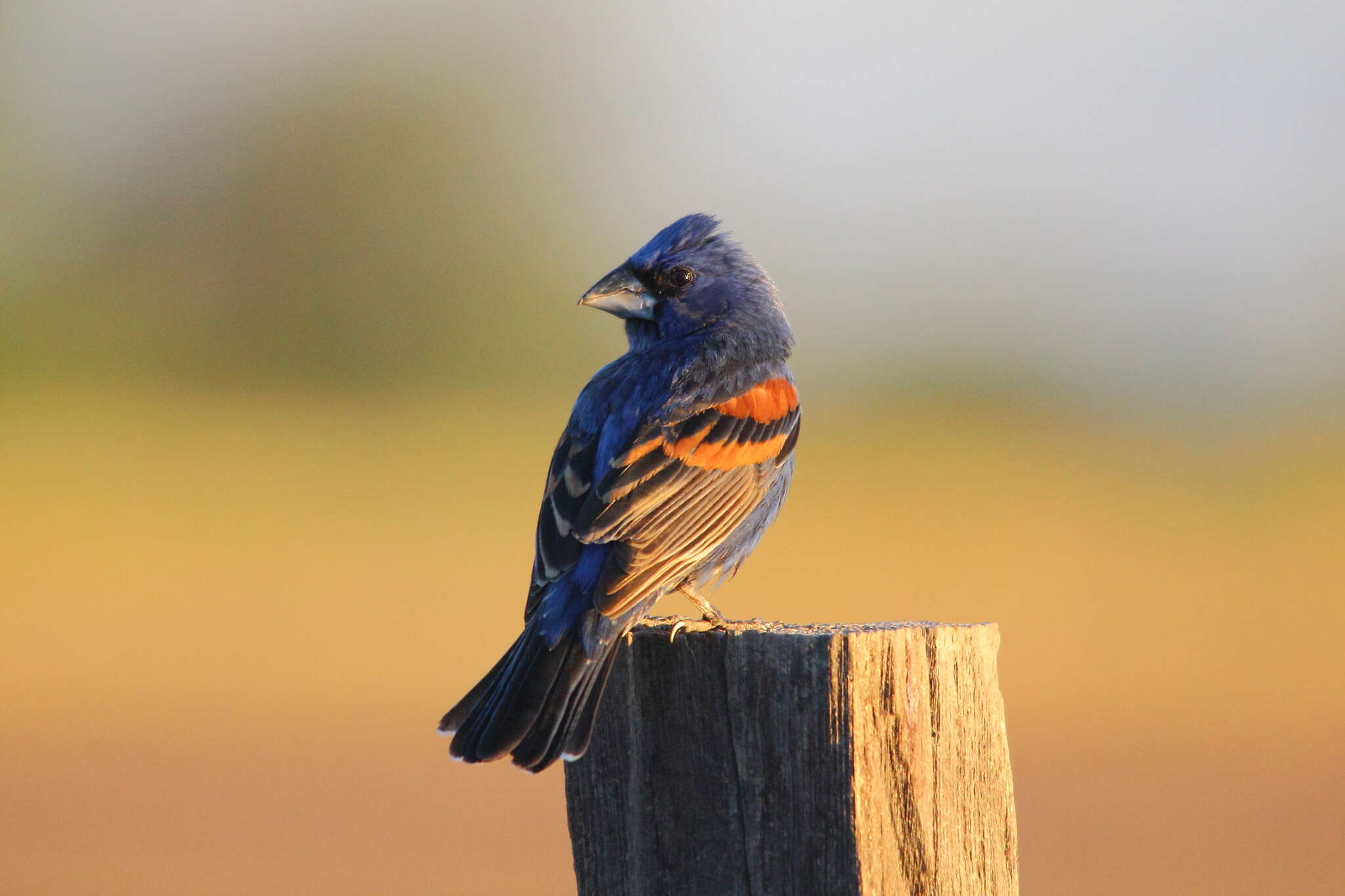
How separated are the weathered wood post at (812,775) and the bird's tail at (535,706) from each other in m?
0.21

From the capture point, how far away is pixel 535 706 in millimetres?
3715

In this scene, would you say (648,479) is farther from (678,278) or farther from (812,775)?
(812,775)

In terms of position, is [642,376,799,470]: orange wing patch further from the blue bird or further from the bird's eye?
the bird's eye

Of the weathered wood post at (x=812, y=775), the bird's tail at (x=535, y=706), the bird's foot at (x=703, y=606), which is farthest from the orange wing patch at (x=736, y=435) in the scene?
the weathered wood post at (x=812, y=775)

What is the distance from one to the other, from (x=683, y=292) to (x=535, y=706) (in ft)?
8.32

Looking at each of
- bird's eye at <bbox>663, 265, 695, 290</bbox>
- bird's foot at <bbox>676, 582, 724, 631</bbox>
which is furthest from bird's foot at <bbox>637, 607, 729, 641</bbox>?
bird's eye at <bbox>663, 265, 695, 290</bbox>

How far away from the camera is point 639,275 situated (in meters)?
5.85

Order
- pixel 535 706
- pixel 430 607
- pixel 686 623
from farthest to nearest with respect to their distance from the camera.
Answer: pixel 430 607
pixel 686 623
pixel 535 706

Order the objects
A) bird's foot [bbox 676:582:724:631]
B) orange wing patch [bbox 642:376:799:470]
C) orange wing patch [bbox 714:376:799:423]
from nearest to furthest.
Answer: bird's foot [bbox 676:582:724:631] < orange wing patch [bbox 642:376:799:470] < orange wing patch [bbox 714:376:799:423]

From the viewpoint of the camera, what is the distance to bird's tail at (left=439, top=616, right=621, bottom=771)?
351 cm

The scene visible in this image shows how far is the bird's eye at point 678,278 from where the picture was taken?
5820 millimetres

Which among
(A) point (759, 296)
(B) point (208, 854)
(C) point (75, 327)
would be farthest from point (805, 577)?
(C) point (75, 327)

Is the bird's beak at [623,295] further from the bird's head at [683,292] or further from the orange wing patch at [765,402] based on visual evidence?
the orange wing patch at [765,402]

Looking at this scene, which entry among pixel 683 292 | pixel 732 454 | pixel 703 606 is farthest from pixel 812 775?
Answer: pixel 683 292
